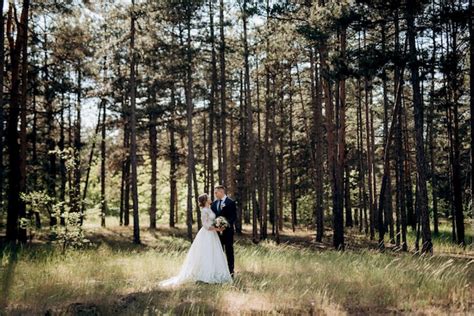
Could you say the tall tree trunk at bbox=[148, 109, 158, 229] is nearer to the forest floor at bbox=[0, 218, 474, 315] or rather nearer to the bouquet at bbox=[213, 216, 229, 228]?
the forest floor at bbox=[0, 218, 474, 315]

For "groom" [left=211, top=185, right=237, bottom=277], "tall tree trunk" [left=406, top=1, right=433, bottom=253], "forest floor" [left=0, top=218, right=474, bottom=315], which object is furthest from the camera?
"tall tree trunk" [left=406, top=1, right=433, bottom=253]

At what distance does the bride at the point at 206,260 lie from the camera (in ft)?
31.3

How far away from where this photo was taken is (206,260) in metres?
9.73

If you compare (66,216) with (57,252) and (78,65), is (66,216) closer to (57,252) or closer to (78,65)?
(57,252)

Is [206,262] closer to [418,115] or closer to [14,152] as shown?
[418,115]

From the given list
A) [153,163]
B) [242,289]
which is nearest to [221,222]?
[242,289]

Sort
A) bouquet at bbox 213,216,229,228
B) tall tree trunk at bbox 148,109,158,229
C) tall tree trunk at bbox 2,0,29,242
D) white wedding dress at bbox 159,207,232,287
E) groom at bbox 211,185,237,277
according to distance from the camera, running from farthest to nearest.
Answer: tall tree trunk at bbox 148,109,158,229, tall tree trunk at bbox 2,0,29,242, groom at bbox 211,185,237,277, bouquet at bbox 213,216,229,228, white wedding dress at bbox 159,207,232,287

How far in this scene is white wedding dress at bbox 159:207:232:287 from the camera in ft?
31.3

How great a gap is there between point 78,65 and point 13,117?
319cm

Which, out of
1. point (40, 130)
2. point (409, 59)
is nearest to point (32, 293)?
point (409, 59)

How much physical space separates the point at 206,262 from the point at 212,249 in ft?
1.10

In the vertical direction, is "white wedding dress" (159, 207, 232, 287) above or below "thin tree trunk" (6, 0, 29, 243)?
below

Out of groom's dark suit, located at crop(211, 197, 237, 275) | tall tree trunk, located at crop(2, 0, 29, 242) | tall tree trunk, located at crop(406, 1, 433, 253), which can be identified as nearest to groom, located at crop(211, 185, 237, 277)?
groom's dark suit, located at crop(211, 197, 237, 275)

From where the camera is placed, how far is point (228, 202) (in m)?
10.2
